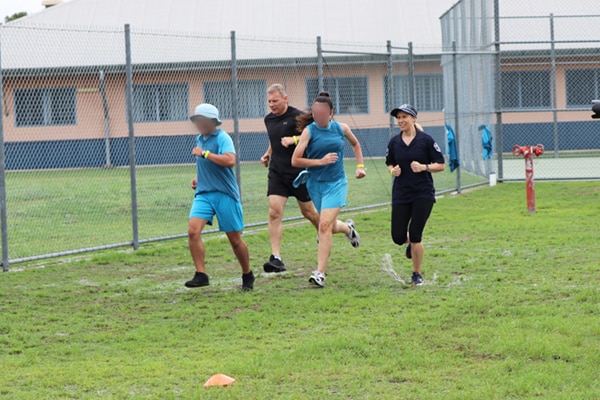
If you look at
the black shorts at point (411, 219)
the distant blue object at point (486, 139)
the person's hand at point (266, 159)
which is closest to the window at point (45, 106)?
the person's hand at point (266, 159)

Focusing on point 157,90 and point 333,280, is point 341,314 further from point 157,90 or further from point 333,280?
point 157,90

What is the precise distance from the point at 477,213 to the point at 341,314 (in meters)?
7.84

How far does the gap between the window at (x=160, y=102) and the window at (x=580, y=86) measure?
18783mm

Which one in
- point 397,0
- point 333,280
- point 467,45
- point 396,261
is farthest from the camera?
point 397,0

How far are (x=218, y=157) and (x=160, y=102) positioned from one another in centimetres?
640

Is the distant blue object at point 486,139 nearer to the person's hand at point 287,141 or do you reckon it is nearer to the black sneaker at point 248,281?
the person's hand at point 287,141

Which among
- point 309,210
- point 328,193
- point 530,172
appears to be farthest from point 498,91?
point 328,193

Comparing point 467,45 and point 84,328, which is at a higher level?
point 467,45

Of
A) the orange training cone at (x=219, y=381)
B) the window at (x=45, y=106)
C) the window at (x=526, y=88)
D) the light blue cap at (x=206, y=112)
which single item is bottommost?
the orange training cone at (x=219, y=381)

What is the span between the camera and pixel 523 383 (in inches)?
227

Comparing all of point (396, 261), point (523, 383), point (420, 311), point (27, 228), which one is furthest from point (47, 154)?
point (523, 383)

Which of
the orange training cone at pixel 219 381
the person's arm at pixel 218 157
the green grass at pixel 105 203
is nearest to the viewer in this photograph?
the orange training cone at pixel 219 381

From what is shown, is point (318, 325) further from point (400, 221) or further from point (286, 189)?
point (286, 189)

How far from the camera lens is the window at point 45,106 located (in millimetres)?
12516
